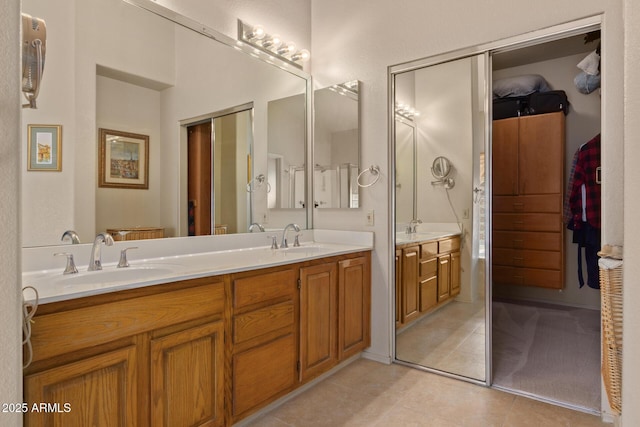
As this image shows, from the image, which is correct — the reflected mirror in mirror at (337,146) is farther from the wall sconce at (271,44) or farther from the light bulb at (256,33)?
the light bulb at (256,33)

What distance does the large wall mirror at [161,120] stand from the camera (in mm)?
1698

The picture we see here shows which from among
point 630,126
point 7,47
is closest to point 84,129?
point 7,47

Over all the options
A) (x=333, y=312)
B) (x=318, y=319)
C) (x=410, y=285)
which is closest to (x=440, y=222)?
(x=410, y=285)

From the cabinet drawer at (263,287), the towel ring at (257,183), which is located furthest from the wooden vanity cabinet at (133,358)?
the towel ring at (257,183)

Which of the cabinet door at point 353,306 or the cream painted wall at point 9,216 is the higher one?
the cream painted wall at point 9,216

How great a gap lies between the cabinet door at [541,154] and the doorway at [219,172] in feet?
Answer: 9.95

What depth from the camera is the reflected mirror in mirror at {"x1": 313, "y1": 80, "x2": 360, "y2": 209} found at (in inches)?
109

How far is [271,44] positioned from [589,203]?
97.1 inches

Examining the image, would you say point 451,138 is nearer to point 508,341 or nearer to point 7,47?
point 508,341

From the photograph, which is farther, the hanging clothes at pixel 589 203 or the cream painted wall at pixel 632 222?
the hanging clothes at pixel 589 203

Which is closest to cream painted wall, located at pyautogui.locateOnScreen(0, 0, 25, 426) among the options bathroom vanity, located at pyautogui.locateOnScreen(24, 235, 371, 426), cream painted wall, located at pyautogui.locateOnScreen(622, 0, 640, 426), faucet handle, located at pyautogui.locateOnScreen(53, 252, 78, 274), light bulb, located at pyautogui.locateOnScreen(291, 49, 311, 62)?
bathroom vanity, located at pyautogui.locateOnScreen(24, 235, 371, 426)

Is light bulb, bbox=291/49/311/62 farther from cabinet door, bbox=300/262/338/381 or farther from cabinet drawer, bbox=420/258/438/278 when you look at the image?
cabinet drawer, bbox=420/258/438/278

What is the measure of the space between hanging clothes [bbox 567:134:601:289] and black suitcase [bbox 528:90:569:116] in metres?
1.26

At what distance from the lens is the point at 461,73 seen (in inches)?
95.0
